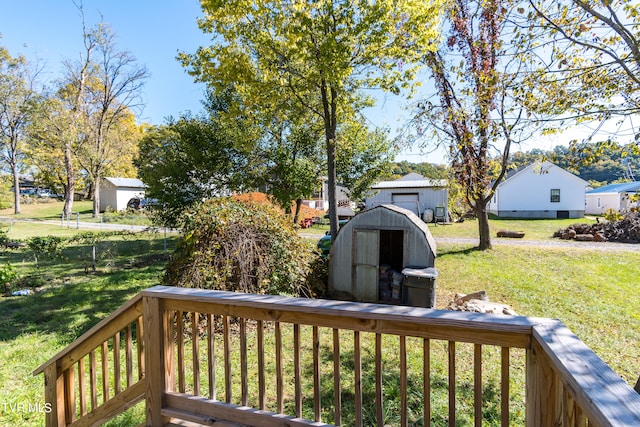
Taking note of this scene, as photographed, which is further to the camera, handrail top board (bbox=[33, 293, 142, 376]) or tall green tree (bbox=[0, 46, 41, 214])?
tall green tree (bbox=[0, 46, 41, 214])

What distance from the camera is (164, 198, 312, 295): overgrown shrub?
5.20m

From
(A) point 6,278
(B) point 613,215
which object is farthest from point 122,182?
(B) point 613,215

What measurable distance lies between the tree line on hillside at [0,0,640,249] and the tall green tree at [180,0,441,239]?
0.03 metres

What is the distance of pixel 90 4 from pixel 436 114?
21666 millimetres

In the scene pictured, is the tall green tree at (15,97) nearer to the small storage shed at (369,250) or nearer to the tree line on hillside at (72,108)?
the tree line on hillside at (72,108)

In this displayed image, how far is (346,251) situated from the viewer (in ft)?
23.9

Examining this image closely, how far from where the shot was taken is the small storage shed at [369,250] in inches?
267

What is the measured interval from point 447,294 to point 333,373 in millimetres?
5632

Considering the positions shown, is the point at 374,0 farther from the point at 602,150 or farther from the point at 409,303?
the point at 409,303

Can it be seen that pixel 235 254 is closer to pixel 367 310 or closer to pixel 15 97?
pixel 367 310

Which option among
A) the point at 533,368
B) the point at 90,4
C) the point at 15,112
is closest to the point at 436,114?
the point at 533,368

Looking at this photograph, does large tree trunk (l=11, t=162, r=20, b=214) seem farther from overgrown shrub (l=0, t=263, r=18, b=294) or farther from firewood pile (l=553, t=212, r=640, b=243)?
firewood pile (l=553, t=212, r=640, b=243)

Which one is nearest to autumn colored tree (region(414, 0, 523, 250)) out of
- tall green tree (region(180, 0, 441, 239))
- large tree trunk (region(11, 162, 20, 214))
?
tall green tree (region(180, 0, 441, 239))

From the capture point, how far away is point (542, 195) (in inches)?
926
